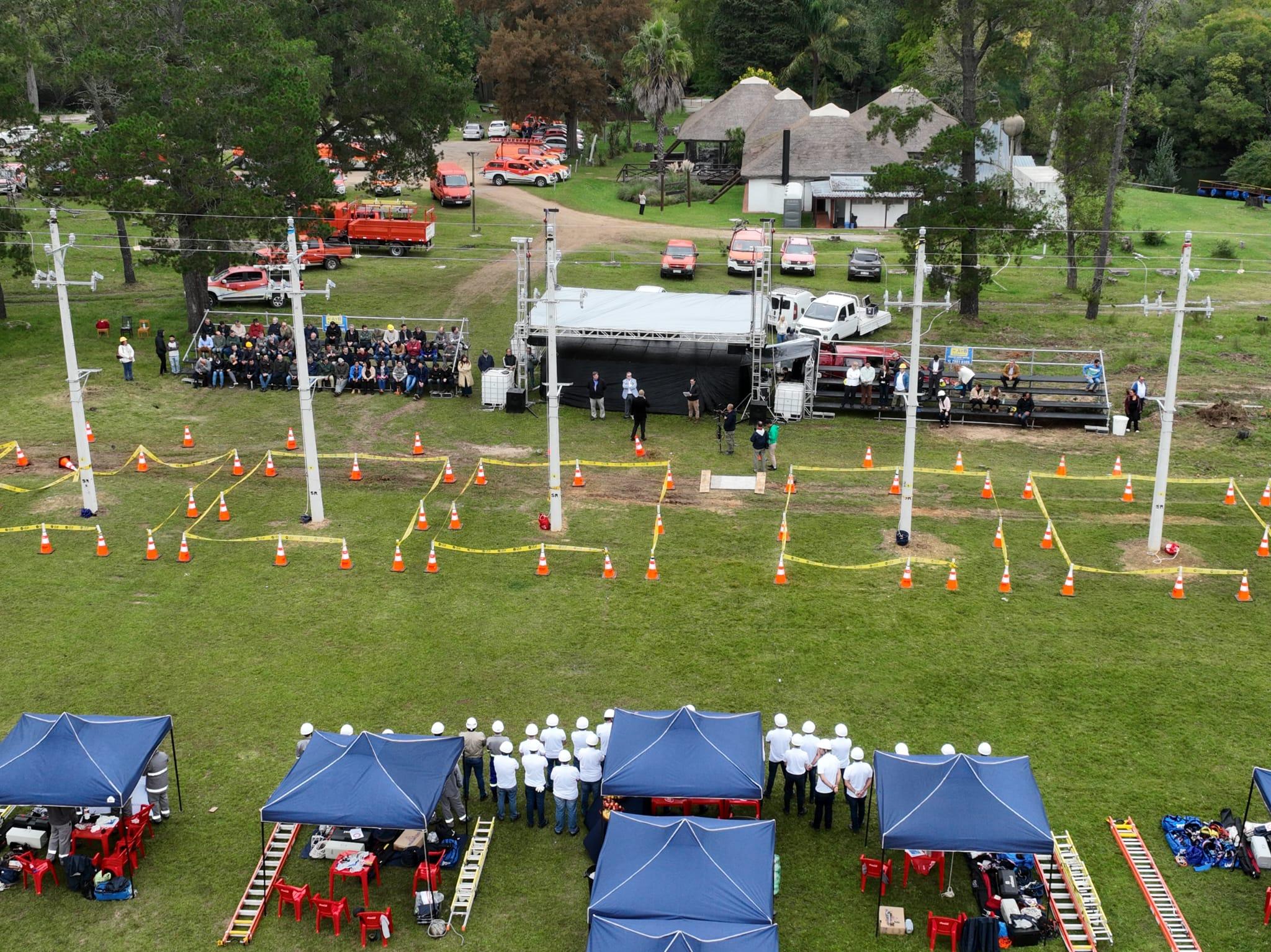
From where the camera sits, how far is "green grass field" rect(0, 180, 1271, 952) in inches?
651

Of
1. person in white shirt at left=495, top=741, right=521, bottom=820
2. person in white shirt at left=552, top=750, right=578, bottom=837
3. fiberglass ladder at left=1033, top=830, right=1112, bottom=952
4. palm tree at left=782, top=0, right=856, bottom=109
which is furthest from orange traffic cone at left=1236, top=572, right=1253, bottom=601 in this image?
palm tree at left=782, top=0, right=856, bottom=109

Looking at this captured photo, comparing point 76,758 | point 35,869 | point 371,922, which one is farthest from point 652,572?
point 35,869

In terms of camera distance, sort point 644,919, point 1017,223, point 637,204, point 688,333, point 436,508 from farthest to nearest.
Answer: point 637,204 → point 1017,223 → point 688,333 → point 436,508 → point 644,919

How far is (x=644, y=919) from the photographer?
1402cm

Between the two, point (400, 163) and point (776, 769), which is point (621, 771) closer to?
point (776, 769)

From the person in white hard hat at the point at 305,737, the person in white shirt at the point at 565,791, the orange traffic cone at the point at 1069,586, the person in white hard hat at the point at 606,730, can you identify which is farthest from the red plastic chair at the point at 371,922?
the orange traffic cone at the point at 1069,586

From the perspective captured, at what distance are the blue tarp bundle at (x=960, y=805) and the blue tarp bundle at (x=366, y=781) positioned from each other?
19.0 ft

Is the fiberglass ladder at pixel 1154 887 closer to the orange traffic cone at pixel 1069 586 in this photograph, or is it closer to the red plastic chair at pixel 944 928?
the red plastic chair at pixel 944 928

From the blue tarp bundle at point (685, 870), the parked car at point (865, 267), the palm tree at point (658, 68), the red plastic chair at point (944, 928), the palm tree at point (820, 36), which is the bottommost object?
the red plastic chair at point (944, 928)

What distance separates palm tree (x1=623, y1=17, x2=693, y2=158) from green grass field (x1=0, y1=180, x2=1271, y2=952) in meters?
36.9

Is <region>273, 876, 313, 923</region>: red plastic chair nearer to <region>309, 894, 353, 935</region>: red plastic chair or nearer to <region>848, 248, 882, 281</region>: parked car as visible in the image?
<region>309, 894, 353, 935</region>: red plastic chair

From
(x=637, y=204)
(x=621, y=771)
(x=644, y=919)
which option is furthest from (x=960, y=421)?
(x=637, y=204)

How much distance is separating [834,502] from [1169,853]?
44.1 feet

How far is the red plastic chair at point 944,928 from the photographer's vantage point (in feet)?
49.8
